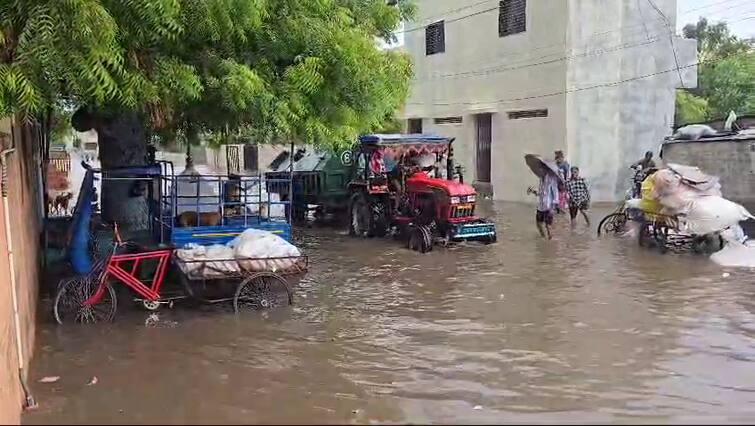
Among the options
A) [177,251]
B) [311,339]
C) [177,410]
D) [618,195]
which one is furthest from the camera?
[618,195]

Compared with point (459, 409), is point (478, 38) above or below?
above

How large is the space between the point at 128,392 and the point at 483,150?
21169mm

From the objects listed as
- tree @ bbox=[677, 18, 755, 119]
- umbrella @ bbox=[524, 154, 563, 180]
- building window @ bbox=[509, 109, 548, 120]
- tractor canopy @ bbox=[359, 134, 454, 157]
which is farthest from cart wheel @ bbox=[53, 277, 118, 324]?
tree @ bbox=[677, 18, 755, 119]

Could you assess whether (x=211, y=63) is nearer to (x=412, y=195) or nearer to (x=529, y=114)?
(x=412, y=195)

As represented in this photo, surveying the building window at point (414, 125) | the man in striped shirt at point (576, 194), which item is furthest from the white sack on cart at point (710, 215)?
the building window at point (414, 125)

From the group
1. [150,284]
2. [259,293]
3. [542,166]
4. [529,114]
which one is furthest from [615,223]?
[150,284]

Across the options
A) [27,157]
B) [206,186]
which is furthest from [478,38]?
[27,157]

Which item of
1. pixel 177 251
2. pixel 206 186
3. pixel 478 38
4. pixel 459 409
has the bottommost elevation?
pixel 459 409

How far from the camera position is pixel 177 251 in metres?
8.88

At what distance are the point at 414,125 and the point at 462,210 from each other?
55.5 feet

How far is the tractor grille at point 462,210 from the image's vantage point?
13.8m

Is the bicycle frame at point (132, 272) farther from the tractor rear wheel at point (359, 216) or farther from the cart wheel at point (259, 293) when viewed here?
the tractor rear wheel at point (359, 216)

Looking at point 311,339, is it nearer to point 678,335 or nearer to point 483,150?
point 678,335

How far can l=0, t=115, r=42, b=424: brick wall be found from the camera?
17.2ft
